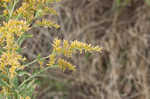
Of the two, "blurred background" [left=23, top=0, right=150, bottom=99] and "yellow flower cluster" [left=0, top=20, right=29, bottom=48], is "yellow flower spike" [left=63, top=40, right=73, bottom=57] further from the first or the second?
"blurred background" [left=23, top=0, right=150, bottom=99]

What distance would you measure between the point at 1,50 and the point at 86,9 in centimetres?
263

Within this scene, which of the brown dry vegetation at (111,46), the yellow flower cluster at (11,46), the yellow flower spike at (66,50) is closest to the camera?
the yellow flower cluster at (11,46)

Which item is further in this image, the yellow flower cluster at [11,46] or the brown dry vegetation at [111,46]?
the brown dry vegetation at [111,46]

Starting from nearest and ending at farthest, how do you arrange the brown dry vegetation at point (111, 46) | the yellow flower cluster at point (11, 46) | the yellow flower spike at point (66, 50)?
the yellow flower cluster at point (11, 46) → the yellow flower spike at point (66, 50) → the brown dry vegetation at point (111, 46)

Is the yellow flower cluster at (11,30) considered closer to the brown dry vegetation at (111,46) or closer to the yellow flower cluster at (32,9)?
the yellow flower cluster at (32,9)

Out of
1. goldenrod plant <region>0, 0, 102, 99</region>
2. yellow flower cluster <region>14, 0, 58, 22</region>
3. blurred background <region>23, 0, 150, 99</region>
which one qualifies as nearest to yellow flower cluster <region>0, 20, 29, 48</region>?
goldenrod plant <region>0, 0, 102, 99</region>

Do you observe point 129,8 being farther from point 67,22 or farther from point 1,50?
point 1,50

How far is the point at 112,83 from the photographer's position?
3.52 m

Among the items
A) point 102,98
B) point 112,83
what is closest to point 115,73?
point 112,83

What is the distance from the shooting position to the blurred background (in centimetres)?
353

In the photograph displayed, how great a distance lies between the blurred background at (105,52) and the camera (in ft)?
11.6

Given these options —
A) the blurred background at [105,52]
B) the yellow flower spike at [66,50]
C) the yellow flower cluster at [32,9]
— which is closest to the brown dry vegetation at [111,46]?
the blurred background at [105,52]

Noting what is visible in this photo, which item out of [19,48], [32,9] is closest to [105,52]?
[32,9]

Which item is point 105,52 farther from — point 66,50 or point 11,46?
point 11,46
